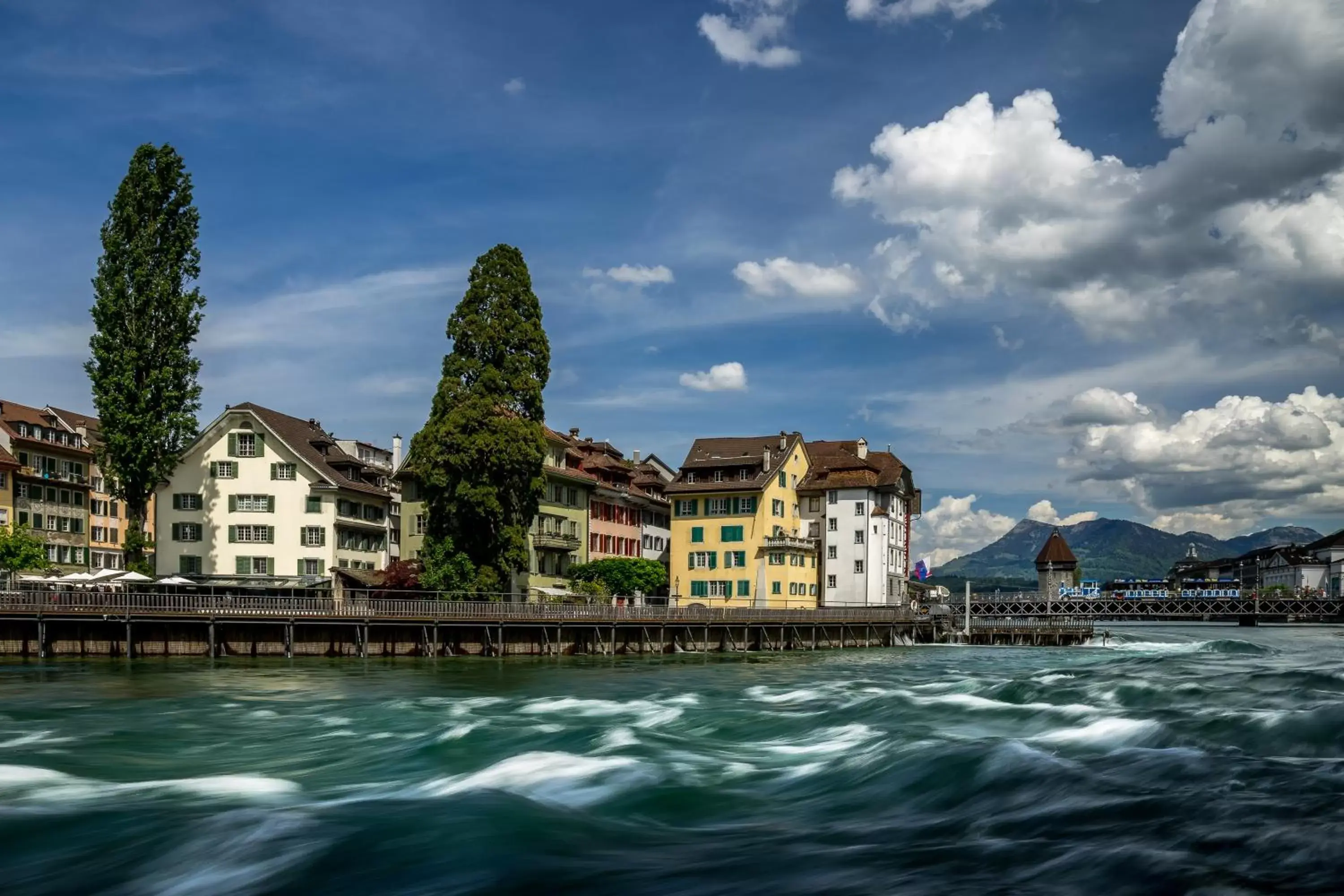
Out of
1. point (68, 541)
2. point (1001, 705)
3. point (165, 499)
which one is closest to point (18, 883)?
point (1001, 705)

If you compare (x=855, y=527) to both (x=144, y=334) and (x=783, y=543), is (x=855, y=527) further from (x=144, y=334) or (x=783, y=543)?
(x=144, y=334)

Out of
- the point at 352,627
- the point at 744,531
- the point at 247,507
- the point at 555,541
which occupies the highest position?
the point at 247,507

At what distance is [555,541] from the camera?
8294 centimetres

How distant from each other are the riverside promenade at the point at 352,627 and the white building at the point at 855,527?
2167 centimetres

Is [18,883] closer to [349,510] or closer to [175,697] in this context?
[175,697]

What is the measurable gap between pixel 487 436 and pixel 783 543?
33.2 meters

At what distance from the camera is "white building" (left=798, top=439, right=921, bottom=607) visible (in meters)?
94.2

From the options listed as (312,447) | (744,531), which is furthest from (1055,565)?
(312,447)

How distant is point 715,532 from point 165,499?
39468 millimetres

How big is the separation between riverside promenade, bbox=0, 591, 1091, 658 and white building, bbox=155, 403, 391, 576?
29.9 ft

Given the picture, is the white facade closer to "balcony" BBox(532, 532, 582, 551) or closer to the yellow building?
the yellow building

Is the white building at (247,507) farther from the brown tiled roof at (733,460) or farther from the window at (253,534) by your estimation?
the brown tiled roof at (733,460)

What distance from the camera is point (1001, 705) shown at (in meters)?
29.1

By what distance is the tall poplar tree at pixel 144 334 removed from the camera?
64000 millimetres
